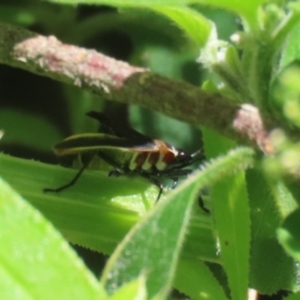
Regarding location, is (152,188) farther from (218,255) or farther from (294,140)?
(294,140)

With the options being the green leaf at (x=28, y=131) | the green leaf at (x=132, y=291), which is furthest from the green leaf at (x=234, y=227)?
the green leaf at (x=28, y=131)

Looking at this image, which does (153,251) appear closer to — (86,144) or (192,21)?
(192,21)

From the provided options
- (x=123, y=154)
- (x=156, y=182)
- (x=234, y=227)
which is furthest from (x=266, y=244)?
(x=123, y=154)

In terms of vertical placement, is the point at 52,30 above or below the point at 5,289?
below

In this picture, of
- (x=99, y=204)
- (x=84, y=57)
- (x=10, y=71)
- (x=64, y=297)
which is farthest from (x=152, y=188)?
(x=10, y=71)

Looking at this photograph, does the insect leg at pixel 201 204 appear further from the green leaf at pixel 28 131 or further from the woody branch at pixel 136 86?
the green leaf at pixel 28 131

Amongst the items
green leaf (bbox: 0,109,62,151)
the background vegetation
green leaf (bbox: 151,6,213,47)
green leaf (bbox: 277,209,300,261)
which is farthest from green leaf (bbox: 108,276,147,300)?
green leaf (bbox: 0,109,62,151)

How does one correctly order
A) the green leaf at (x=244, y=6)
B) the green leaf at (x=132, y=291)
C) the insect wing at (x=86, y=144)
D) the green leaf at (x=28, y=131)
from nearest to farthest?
the green leaf at (x=132, y=291)
the green leaf at (x=244, y=6)
the insect wing at (x=86, y=144)
the green leaf at (x=28, y=131)
